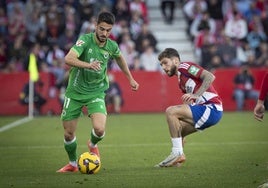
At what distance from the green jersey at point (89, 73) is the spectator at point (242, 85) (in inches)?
535

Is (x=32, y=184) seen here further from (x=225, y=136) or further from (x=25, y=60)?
(x=25, y=60)

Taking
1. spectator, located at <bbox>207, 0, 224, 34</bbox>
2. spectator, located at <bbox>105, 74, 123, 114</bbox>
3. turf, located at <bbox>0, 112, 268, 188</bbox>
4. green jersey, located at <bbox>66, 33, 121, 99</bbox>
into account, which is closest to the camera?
turf, located at <bbox>0, 112, 268, 188</bbox>

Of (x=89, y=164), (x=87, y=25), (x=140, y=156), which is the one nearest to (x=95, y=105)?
(x=89, y=164)

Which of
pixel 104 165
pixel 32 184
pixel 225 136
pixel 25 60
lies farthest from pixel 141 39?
pixel 32 184

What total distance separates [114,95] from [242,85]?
398cm

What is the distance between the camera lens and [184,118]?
11383 millimetres

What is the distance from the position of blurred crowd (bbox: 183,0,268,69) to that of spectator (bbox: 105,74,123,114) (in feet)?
10.8

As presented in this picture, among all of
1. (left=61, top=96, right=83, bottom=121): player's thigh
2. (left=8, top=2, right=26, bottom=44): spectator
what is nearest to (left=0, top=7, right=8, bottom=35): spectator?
(left=8, top=2, right=26, bottom=44): spectator

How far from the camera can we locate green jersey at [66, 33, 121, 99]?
11125 millimetres

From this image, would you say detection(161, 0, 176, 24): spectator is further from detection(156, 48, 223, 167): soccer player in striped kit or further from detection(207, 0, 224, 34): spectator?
detection(156, 48, 223, 167): soccer player in striped kit

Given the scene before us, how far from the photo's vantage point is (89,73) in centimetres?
1116

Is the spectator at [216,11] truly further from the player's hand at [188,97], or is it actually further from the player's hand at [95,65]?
Answer: the player's hand at [95,65]

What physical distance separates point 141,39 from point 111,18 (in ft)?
50.3

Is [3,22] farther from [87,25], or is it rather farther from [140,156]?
[140,156]
